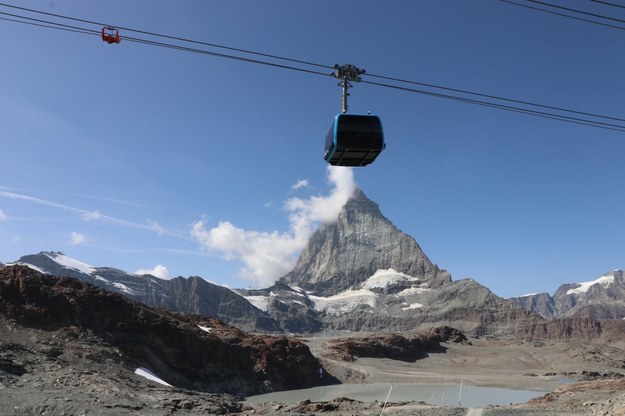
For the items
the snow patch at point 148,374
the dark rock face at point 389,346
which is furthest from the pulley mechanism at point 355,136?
the dark rock face at point 389,346

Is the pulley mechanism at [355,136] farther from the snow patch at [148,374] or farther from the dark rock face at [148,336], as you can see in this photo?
the dark rock face at [148,336]

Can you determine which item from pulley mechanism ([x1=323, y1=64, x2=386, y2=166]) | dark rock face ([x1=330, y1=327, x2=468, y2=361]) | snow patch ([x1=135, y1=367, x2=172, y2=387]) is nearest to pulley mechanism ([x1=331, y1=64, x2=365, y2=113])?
pulley mechanism ([x1=323, y1=64, x2=386, y2=166])

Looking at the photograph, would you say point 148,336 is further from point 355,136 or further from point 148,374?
point 355,136

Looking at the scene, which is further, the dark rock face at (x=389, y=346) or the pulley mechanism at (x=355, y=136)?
the dark rock face at (x=389, y=346)

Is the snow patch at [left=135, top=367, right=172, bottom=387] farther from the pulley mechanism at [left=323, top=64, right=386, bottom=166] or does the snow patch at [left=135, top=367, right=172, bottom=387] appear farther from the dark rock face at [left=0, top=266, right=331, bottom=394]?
the pulley mechanism at [left=323, top=64, right=386, bottom=166]

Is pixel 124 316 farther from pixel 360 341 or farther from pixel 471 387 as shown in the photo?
pixel 360 341

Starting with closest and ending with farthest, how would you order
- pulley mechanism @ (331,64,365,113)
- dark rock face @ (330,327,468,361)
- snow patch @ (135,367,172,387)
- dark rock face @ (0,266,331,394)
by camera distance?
pulley mechanism @ (331,64,365,113) → snow patch @ (135,367,172,387) → dark rock face @ (0,266,331,394) → dark rock face @ (330,327,468,361)
